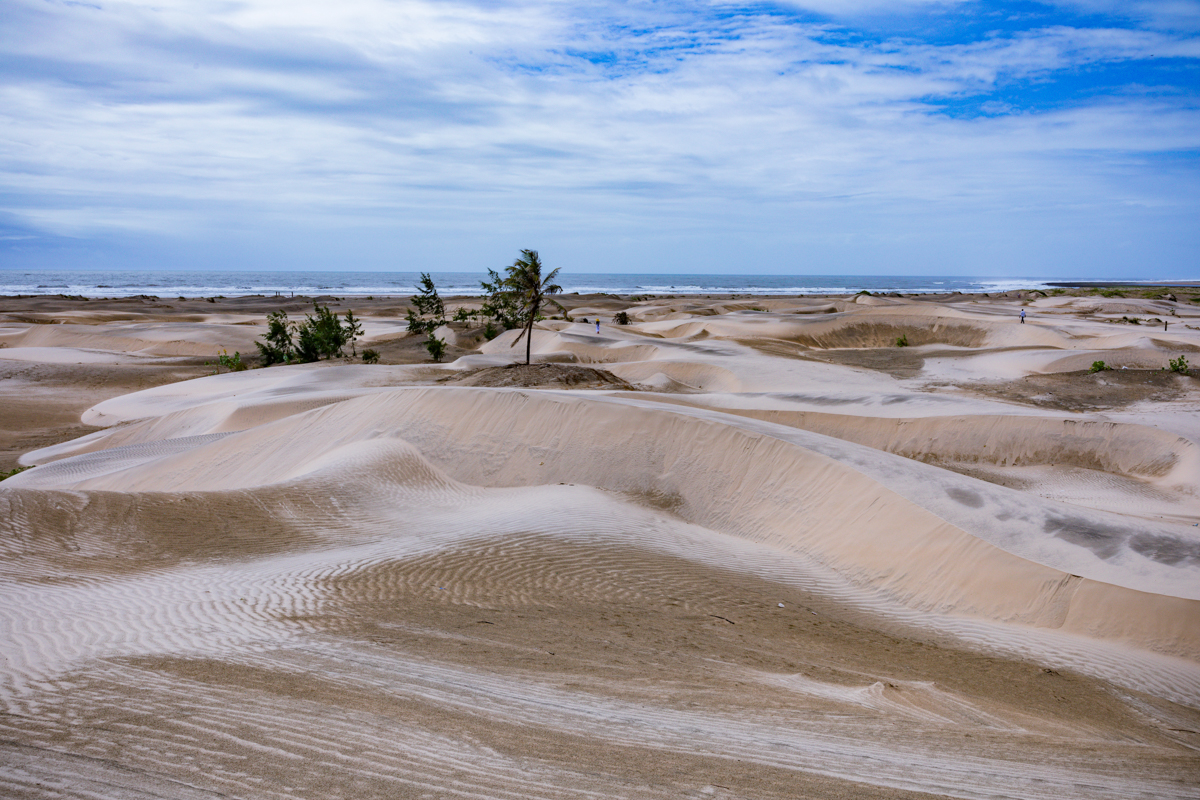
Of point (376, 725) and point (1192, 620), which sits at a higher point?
point (376, 725)

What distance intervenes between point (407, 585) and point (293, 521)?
3396mm

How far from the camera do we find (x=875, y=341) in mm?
40000

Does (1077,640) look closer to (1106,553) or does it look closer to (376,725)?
(1106,553)

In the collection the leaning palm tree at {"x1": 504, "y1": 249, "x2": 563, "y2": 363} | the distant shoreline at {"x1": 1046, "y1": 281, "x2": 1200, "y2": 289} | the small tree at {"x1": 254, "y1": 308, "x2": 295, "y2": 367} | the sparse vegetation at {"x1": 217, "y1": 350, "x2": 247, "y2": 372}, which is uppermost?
the distant shoreline at {"x1": 1046, "y1": 281, "x2": 1200, "y2": 289}

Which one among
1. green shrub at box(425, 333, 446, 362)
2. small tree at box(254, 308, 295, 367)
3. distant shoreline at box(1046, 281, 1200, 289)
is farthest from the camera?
distant shoreline at box(1046, 281, 1200, 289)

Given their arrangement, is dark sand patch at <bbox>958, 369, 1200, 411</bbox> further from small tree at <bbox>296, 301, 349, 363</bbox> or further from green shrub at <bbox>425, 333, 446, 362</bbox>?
small tree at <bbox>296, 301, 349, 363</bbox>

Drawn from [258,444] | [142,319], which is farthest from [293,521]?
[142,319]

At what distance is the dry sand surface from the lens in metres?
3.83

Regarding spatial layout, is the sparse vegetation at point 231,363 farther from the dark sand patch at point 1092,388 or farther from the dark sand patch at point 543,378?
the dark sand patch at point 1092,388

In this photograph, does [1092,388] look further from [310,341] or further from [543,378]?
[310,341]

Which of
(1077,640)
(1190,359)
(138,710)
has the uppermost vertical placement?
(1190,359)

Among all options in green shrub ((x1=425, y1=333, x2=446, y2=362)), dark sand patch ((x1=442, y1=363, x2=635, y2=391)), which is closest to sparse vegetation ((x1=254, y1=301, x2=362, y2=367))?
green shrub ((x1=425, y1=333, x2=446, y2=362))

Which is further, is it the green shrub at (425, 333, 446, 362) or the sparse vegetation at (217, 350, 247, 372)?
the green shrub at (425, 333, 446, 362)

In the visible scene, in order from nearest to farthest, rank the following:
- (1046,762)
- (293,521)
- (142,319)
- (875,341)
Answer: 1. (1046,762)
2. (293,521)
3. (875,341)
4. (142,319)
